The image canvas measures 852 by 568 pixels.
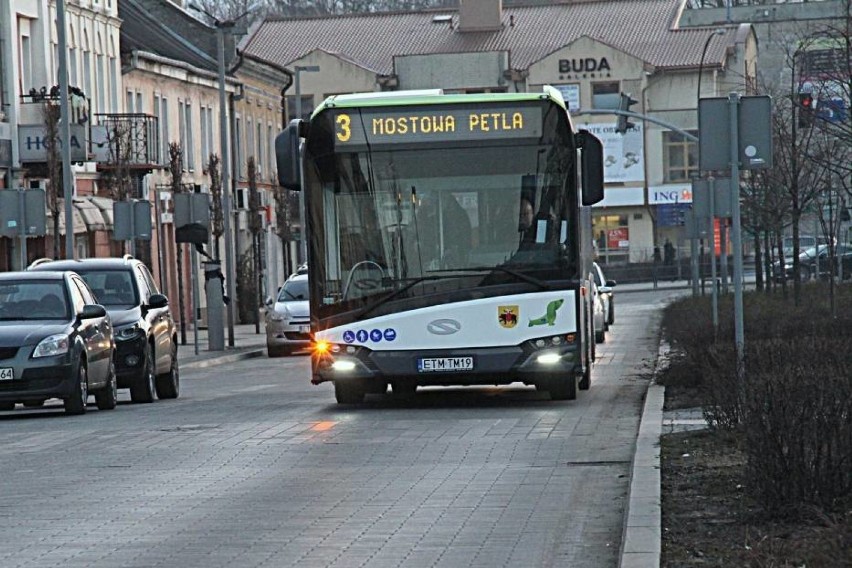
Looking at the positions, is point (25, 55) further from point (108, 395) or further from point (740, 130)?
point (740, 130)

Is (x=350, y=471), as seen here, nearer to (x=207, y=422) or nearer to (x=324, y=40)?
(x=207, y=422)

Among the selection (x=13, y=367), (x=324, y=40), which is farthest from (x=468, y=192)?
(x=324, y=40)

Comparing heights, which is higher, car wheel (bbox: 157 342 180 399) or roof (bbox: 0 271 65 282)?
roof (bbox: 0 271 65 282)

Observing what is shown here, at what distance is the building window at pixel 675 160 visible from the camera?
323 feet

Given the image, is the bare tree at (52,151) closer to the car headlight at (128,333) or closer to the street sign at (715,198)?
the street sign at (715,198)

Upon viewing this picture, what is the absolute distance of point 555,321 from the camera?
20.5 metres

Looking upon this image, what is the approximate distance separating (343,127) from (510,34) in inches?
3361

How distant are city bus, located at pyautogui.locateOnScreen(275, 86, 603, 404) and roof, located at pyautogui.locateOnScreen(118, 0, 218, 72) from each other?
38.4 metres

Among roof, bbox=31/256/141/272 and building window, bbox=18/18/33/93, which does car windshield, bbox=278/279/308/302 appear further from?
roof, bbox=31/256/141/272

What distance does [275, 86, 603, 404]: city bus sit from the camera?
20406 mm

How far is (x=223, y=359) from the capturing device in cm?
3850

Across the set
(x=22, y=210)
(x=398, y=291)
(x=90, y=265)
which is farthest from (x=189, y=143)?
(x=398, y=291)

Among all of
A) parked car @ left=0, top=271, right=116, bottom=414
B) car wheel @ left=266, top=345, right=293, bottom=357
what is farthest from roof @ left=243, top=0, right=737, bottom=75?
parked car @ left=0, top=271, right=116, bottom=414

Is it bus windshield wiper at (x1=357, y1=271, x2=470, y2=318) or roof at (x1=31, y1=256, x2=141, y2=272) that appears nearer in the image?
bus windshield wiper at (x1=357, y1=271, x2=470, y2=318)
